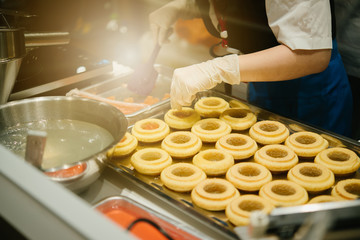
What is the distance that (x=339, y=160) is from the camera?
190 centimetres

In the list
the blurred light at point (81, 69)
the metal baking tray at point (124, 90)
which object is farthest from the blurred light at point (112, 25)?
the blurred light at point (81, 69)

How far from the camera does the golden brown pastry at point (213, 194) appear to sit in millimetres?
1562

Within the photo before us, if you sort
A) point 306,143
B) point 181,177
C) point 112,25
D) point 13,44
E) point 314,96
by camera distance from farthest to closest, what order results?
point 112,25 → point 314,96 → point 306,143 → point 13,44 → point 181,177

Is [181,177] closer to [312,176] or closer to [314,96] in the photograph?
[312,176]

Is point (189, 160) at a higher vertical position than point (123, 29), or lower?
lower

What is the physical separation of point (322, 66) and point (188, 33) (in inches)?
109

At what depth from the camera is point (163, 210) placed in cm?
157

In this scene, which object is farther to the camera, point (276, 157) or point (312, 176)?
point (276, 157)

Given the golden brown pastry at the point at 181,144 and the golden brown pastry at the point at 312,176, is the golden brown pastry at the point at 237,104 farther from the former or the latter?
the golden brown pastry at the point at 312,176

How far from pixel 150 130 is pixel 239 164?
2.05 feet

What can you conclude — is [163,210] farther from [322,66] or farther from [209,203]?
[322,66]

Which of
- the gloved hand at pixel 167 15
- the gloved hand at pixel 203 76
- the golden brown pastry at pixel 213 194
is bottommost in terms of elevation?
the golden brown pastry at pixel 213 194

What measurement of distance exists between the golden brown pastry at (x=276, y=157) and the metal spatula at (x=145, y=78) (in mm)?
1253

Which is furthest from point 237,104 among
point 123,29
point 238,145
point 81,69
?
point 123,29
